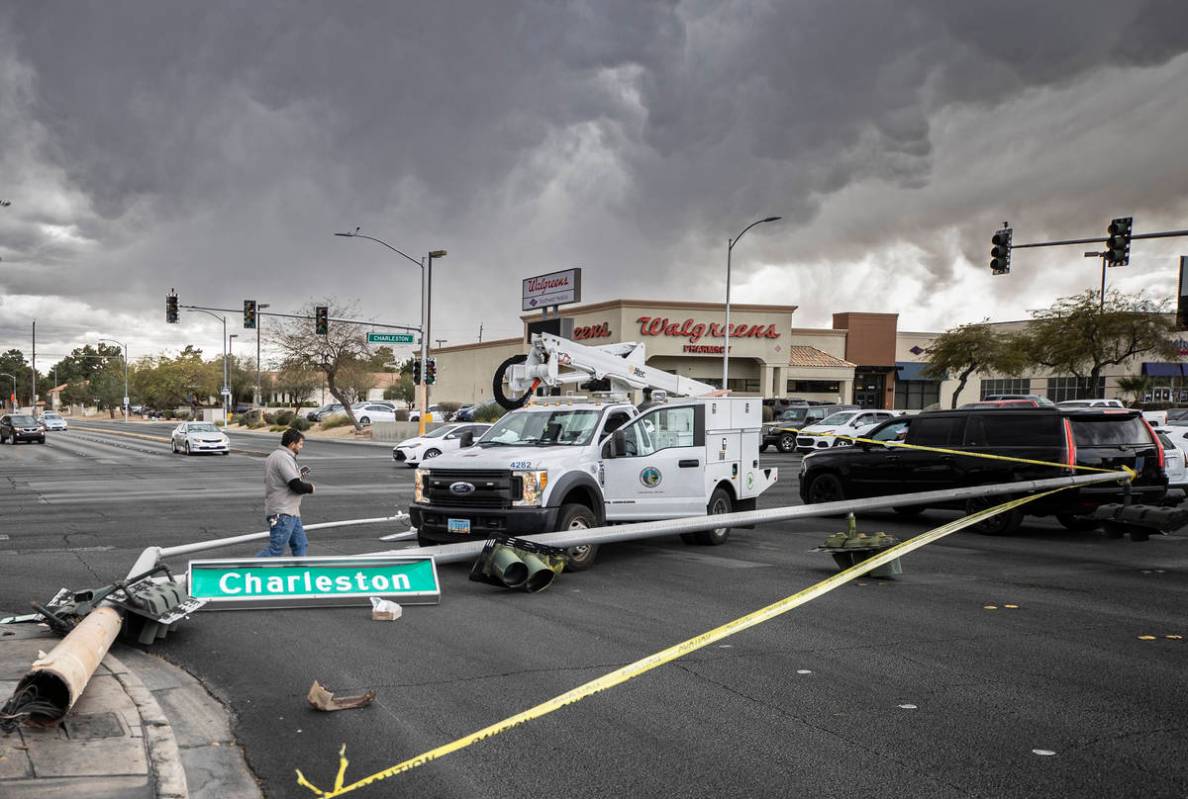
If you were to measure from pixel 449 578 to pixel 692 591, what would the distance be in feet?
8.65

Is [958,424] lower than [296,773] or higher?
higher

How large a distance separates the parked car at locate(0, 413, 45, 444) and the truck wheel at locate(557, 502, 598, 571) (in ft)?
139

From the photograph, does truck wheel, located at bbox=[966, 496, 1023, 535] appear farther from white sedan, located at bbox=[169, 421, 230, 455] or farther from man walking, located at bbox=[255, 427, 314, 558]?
white sedan, located at bbox=[169, 421, 230, 455]

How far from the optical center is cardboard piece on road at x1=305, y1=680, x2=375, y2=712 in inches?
213

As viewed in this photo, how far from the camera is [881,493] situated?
15094 mm

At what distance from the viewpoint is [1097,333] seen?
44125 mm

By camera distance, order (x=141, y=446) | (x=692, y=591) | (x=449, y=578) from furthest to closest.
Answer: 1. (x=141, y=446)
2. (x=449, y=578)
3. (x=692, y=591)

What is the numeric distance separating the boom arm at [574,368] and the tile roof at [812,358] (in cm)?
4420

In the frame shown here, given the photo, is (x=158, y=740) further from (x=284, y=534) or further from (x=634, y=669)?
(x=284, y=534)

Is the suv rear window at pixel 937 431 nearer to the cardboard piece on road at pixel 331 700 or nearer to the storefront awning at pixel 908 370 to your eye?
the cardboard piece on road at pixel 331 700

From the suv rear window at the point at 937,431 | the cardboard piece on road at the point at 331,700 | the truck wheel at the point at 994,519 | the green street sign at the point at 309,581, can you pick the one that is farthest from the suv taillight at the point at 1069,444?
the cardboard piece on road at the point at 331,700

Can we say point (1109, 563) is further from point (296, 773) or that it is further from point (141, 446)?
point (141, 446)

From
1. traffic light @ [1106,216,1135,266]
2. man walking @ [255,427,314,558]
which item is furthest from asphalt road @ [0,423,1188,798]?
traffic light @ [1106,216,1135,266]

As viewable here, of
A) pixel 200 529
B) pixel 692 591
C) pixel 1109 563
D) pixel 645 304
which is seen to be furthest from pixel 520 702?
pixel 645 304
